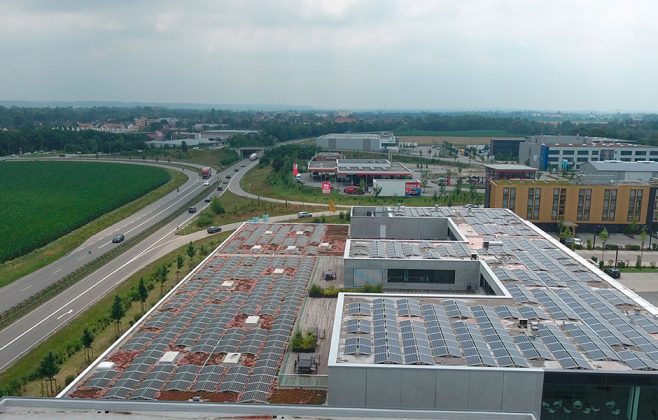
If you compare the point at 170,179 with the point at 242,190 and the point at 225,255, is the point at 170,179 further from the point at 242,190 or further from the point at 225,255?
the point at 225,255

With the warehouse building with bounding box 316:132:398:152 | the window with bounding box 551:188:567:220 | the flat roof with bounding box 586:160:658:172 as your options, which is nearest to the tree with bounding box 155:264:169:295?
the window with bounding box 551:188:567:220

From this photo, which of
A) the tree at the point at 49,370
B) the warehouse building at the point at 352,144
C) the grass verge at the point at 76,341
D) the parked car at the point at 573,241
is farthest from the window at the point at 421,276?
the warehouse building at the point at 352,144

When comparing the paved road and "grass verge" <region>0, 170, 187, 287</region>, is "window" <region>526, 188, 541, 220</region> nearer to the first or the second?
the paved road

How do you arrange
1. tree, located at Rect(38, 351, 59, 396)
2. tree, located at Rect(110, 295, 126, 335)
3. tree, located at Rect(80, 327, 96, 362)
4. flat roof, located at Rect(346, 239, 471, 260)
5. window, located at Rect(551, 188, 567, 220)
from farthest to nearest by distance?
window, located at Rect(551, 188, 567, 220)
flat roof, located at Rect(346, 239, 471, 260)
tree, located at Rect(110, 295, 126, 335)
tree, located at Rect(80, 327, 96, 362)
tree, located at Rect(38, 351, 59, 396)

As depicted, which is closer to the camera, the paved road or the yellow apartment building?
the paved road

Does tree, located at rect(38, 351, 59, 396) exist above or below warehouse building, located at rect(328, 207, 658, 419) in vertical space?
below

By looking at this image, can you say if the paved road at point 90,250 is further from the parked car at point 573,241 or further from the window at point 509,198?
the parked car at point 573,241

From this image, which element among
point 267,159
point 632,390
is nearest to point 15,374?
point 632,390
